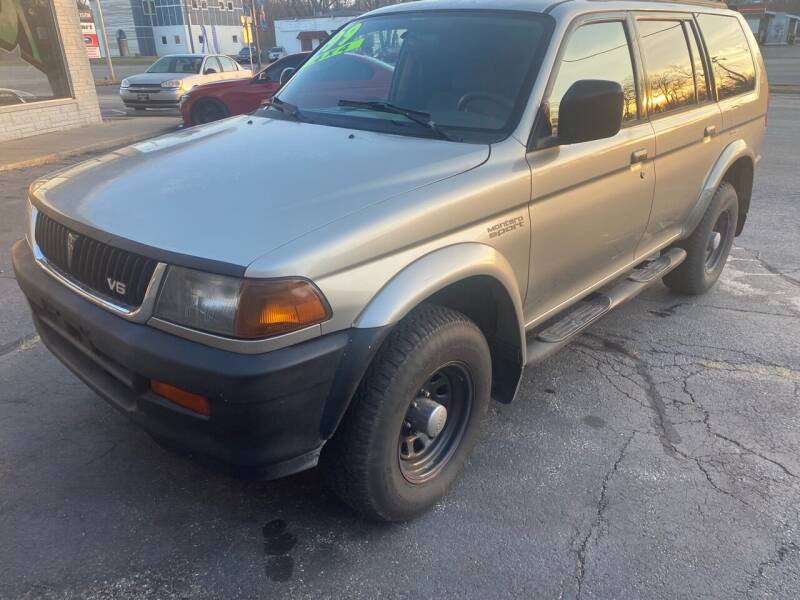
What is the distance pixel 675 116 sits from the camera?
3.81 m

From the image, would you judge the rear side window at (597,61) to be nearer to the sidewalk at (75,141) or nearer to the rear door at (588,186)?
the rear door at (588,186)

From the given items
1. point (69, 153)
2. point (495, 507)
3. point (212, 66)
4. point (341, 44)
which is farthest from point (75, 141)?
point (495, 507)

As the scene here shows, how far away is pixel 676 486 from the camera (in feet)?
9.25

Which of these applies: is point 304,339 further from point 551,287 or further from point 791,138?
point 791,138

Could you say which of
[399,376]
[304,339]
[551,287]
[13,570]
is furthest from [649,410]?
[13,570]

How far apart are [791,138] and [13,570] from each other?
13.5 meters

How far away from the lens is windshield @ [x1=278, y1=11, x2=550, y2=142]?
291 cm

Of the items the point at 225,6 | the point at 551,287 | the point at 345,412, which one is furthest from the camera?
the point at 225,6

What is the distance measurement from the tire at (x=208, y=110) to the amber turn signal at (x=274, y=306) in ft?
36.7

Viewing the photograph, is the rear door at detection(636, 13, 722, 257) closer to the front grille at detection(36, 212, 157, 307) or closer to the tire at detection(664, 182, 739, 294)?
the tire at detection(664, 182, 739, 294)

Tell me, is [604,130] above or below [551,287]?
above

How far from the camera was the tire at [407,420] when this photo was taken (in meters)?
2.22

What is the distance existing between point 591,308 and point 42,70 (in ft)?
43.1

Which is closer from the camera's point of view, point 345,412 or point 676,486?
point 345,412
